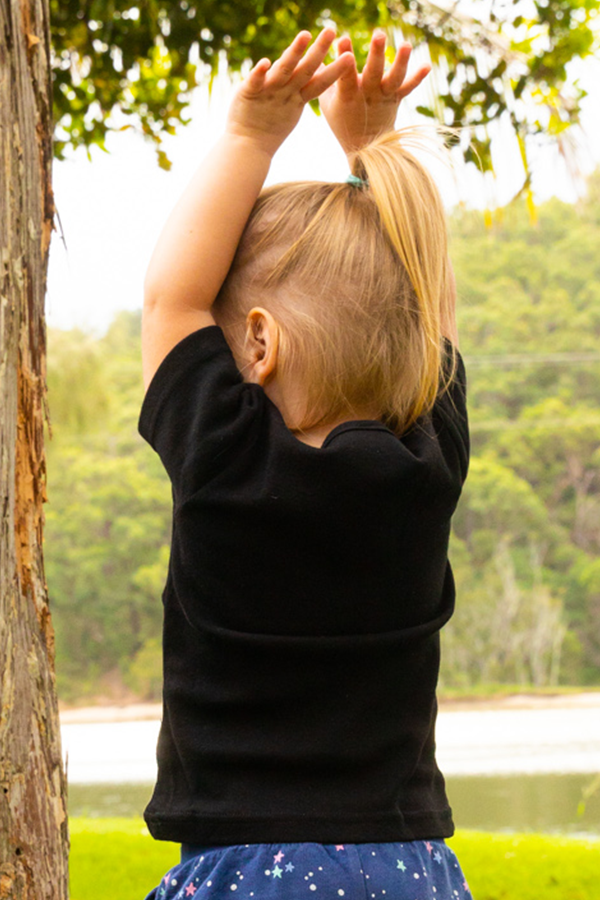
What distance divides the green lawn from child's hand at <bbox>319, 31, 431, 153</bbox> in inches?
96.9

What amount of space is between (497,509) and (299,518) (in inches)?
895

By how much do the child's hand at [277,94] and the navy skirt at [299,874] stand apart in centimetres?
63

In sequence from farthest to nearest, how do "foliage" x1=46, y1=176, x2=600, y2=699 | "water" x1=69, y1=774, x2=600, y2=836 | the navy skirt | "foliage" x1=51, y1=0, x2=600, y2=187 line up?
1. "foliage" x1=46, y1=176, x2=600, y2=699
2. "water" x1=69, y1=774, x2=600, y2=836
3. "foliage" x1=51, y1=0, x2=600, y2=187
4. the navy skirt

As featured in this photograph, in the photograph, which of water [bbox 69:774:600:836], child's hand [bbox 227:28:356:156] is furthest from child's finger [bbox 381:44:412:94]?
water [bbox 69:774:600:836]

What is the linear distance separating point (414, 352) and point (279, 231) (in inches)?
6.7

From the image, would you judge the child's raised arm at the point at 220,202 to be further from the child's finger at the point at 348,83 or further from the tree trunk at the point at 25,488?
the tree trunk at the point at 25,488

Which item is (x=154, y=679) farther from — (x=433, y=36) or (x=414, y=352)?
(x=414, y=352)

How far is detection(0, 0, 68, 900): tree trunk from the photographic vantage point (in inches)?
38.8

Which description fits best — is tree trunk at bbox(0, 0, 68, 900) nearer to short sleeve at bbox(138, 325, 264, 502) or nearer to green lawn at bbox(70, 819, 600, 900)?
short sleeve at bbox(138, 325, 264, 502)

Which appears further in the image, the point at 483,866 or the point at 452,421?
the point at 483,866

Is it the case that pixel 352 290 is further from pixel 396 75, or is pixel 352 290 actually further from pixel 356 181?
pixel 396 75

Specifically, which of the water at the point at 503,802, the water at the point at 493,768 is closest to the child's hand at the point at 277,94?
the water at the point at 493,768

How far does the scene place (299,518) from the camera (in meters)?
0.77

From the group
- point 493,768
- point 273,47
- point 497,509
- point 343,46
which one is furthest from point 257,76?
point 497,509
